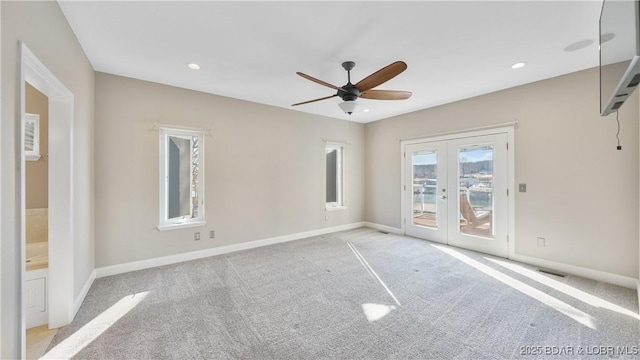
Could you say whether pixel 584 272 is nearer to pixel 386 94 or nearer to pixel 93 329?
pixel 386 94

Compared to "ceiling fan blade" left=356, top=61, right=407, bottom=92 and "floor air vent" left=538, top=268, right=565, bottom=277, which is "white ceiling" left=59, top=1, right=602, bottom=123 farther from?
"floor air vent" left=538, top=268, right=565, bottom=277

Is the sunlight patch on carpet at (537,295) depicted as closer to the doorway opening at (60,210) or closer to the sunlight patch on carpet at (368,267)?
the sunlight patch on carpet at (368,267)

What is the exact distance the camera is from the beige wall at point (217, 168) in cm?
334

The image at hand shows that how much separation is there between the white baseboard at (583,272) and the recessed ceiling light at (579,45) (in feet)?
8.86

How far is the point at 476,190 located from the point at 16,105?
5.29 metres

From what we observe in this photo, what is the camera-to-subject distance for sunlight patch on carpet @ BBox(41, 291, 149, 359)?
190 centimetres

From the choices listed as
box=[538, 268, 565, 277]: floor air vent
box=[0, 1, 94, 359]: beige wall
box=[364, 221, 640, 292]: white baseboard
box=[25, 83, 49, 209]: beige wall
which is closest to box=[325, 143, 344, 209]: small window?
box=[364, 221, 640, 292]: white baseboard

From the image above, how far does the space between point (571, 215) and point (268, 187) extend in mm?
4554

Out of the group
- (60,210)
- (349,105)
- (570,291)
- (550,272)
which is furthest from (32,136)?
(550,272)

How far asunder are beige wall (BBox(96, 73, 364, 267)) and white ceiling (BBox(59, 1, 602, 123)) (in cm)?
45

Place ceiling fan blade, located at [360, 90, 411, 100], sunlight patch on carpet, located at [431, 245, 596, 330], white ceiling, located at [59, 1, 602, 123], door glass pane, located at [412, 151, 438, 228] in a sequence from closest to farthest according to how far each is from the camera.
A: white ceiling, located at [59, 1, 602, 123], sunlight patch on carpet, located at [431, 245, 596, 330], ceiling fan blade, located at [360, 90, 411, 100], door glass pane, located at [412, 151, 438, 228]

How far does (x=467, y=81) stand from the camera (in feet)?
11.8

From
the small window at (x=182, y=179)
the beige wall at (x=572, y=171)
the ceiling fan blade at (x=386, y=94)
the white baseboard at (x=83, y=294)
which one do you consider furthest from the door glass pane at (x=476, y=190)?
the white baseboard at (x=83, y=294)

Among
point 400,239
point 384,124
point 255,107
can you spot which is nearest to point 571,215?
point 400,239
